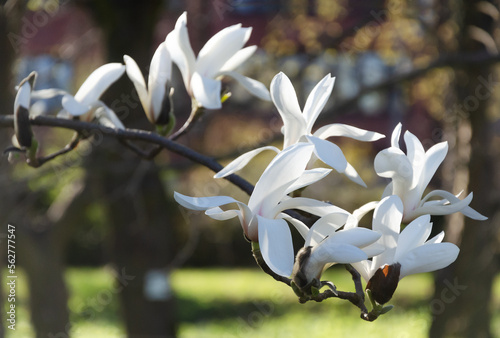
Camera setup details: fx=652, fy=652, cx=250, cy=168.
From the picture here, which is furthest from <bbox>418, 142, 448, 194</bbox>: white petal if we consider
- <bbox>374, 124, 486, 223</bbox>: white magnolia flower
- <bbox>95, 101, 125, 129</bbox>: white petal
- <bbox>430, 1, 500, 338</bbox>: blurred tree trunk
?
<bbox>430, 1, 500, 338</bbox>: blurred tree trunk

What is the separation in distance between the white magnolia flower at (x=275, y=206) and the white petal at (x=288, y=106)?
0.34ft

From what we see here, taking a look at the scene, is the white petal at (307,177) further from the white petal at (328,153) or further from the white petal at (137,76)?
the white petal at (137,76)

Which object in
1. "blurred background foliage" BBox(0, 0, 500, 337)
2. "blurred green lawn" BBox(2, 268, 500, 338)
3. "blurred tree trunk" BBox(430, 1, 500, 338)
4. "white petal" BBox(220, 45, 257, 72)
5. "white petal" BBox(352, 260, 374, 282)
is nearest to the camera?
"white petal" BBox(352, 260, 374, 282)

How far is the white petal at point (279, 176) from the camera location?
68 centimetres

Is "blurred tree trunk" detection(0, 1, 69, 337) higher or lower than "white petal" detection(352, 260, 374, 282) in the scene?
lower

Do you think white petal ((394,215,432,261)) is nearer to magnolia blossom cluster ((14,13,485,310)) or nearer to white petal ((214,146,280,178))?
magnolia blossom cluster ((14,13,485,310))

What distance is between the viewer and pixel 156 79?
3.06 feet

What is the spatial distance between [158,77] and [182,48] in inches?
2.2

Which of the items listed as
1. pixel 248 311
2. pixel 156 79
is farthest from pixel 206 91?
pixel 248 311

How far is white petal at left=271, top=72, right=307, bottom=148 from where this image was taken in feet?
2.50

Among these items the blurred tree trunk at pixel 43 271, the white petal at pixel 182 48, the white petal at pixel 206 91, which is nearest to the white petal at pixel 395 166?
the white petal at pixel 206 91

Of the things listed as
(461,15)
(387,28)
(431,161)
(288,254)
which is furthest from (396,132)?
(387,28)

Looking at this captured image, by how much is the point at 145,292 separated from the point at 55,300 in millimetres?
470

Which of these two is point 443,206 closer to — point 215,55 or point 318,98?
point 318,98
